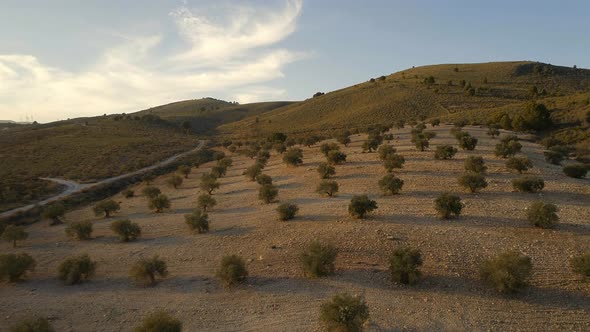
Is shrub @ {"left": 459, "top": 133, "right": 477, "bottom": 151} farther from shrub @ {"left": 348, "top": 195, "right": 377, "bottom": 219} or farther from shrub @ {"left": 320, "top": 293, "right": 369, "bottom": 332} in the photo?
shrub @ {"left": 320, "top": 293, "right": 369, "bottom": 332}

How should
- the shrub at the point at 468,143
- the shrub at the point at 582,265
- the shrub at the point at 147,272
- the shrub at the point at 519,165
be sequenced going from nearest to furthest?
the shrub at the point at 582,265 → the shrub at the point at 147,272 → the shrub at the point at 519,165 → the shrub at the point at 468,143

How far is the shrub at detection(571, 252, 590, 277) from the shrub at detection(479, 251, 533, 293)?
1409mm

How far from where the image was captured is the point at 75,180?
1772 inches

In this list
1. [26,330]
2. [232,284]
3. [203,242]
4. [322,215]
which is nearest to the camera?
[26,330]

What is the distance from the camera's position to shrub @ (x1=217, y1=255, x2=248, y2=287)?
44.6 feet

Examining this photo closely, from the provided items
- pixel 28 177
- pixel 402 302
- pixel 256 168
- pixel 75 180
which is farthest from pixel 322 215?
pixel 28 177

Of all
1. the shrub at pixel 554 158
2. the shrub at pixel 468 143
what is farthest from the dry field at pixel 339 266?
the shrub at pixel 468 143

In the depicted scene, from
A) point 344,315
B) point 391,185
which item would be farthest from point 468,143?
point 344,315

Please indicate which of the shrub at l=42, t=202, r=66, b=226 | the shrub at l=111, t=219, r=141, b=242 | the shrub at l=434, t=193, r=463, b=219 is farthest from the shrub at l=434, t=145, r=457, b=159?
the shrub at l=42, t=202, r=66, b=226

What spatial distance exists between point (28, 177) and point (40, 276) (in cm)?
3650

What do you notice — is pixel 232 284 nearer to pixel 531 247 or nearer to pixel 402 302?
pixel 402 302

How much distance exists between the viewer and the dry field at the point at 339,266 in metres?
11.2

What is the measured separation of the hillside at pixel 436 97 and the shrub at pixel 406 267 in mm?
56188

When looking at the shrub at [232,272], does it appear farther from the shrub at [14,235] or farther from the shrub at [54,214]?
the shrub at [54,214]
